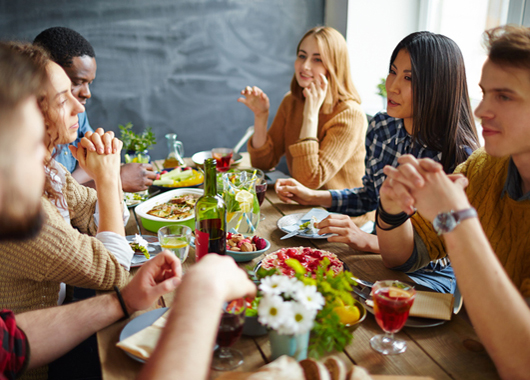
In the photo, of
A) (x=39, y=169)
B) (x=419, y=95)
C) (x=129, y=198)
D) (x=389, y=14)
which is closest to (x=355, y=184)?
(x=419, y=95)

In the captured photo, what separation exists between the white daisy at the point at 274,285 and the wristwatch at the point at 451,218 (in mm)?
343

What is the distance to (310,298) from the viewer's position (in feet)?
2.54

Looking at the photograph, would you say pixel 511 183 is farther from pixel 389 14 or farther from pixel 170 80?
pixel 170 80

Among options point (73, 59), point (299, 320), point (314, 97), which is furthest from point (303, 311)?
point (73, 59)

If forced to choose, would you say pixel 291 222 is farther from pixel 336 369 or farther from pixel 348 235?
pixel 336 369

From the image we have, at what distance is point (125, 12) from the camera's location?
3.22 meters

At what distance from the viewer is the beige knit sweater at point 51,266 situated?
3.41 ft

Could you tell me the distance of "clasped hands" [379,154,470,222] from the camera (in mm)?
903

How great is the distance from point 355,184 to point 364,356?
1.66 metres

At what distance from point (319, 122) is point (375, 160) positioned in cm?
63

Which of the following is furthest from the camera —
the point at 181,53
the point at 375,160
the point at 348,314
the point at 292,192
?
the point at 181,53

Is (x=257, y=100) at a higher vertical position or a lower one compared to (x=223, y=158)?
higher

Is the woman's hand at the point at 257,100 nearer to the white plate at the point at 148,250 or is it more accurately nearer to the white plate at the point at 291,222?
the white plate at the point at 291,222

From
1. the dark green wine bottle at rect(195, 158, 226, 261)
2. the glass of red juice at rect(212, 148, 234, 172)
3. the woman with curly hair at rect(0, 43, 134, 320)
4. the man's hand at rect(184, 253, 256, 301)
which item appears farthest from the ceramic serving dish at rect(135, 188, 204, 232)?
the man's hand at rect(184, 253, 256, 301)
